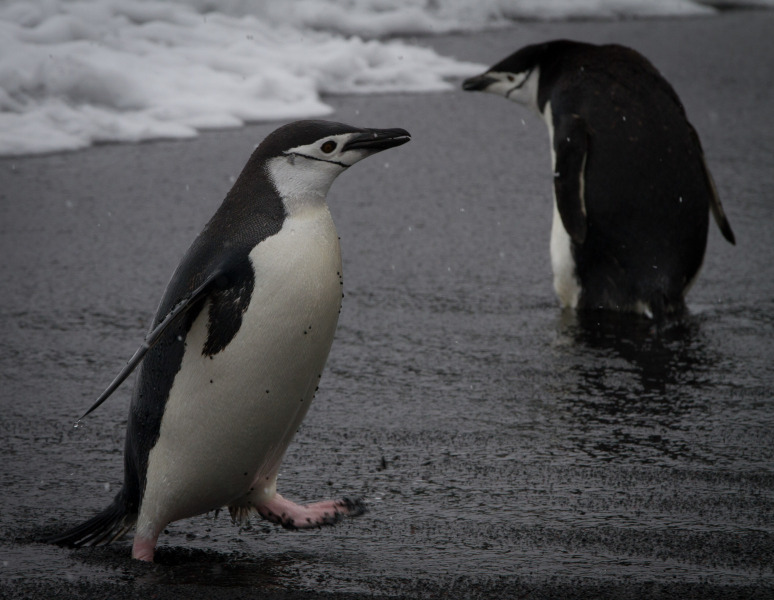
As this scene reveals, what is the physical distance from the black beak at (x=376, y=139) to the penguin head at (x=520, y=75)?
2.37 m

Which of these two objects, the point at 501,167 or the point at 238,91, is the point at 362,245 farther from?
the point at 238,91

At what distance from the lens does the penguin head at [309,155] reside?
2.48 meters

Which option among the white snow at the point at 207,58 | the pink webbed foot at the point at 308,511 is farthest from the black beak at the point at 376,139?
the white snow at the point at 207,58

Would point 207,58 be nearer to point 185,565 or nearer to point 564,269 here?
point 564,269

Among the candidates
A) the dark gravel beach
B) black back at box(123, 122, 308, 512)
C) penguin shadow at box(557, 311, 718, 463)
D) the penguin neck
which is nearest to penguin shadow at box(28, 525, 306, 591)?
the dark gravel beach

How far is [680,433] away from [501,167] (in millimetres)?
3121

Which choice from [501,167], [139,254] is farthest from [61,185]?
[501,167]

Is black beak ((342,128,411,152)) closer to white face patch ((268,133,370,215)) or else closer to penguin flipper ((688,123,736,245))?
white face patch ((268,133,370,215))

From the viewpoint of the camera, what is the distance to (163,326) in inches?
90.3

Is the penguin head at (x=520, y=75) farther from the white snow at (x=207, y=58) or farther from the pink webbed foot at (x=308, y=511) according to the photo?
the pink webbed foot at (x=308, y=511)

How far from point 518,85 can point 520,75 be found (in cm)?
5

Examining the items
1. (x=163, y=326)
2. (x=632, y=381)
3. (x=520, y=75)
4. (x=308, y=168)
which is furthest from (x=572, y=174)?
(x=163, y=326)

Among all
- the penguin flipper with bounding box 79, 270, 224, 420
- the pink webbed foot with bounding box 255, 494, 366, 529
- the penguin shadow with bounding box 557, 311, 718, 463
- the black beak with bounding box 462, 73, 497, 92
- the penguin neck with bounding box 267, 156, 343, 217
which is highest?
the penguin neck with bounding box 267, 156, 343, 217

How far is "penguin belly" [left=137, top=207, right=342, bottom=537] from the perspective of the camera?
94.0 inches
